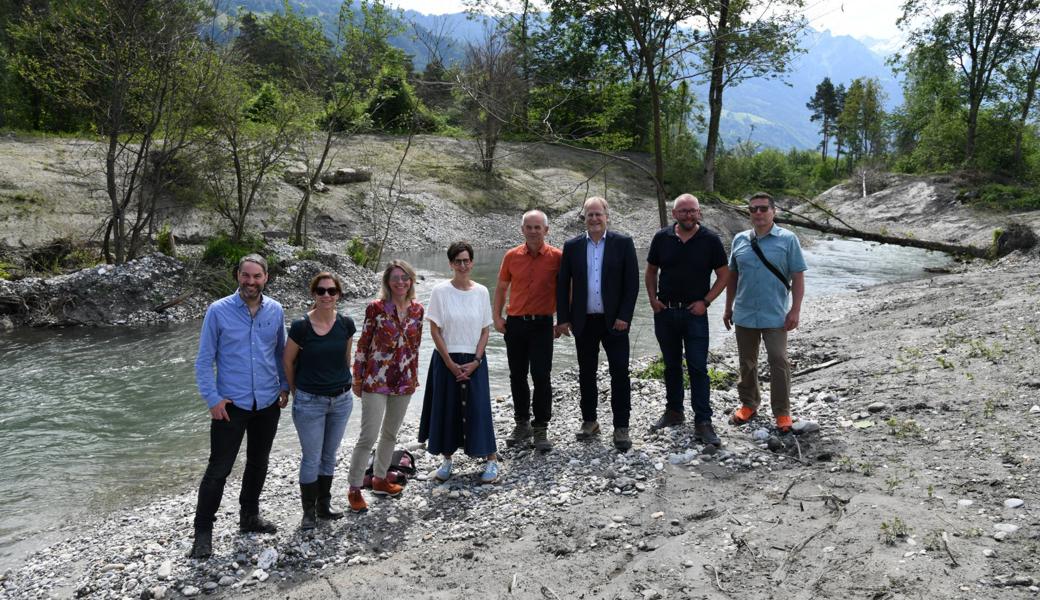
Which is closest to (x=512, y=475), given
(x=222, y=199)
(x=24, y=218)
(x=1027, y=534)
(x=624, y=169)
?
(x=1027, y=534)

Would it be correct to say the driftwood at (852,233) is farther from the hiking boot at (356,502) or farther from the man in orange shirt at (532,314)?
the hiking boot at (356,502)

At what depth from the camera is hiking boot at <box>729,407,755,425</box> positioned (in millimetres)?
6694

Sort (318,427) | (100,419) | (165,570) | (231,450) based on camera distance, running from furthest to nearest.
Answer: (100,419) → (318,427) → (231,450) → (165,570)

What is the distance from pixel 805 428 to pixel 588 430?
6.46 feet

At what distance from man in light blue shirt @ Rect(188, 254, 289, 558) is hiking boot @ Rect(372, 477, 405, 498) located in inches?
42.8

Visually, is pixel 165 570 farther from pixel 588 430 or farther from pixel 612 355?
pixel 612 355

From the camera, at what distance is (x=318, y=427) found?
5.16 m

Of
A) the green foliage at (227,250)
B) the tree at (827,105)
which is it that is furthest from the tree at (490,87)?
the tree at (827,105)

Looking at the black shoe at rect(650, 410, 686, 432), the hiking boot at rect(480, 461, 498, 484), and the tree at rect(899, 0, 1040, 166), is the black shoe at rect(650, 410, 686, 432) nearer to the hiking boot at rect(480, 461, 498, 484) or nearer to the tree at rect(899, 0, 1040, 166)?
the hiking boot at rect(480, 461, 498, 484)

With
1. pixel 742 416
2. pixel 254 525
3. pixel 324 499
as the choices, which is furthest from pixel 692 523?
pixel 254 525

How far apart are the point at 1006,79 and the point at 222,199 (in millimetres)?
45445

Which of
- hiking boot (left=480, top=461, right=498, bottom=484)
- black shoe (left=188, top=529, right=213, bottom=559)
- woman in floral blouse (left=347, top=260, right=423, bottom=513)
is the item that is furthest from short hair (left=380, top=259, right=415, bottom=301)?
black shoe (left=188, top=529, right=213, bottom=559)

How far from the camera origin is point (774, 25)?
8281 mm

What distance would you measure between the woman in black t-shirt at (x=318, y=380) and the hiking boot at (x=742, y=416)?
3.72m
